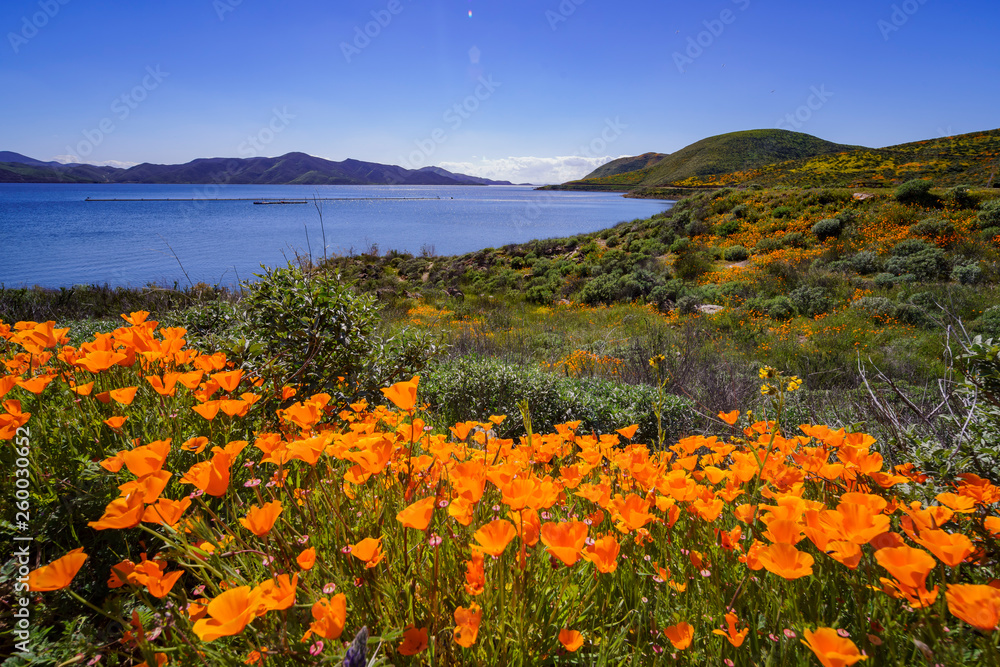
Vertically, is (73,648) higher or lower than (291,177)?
lower

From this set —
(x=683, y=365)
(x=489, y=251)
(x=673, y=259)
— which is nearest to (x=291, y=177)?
(x=489, y=251)

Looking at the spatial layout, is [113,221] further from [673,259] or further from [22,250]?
[673,259]

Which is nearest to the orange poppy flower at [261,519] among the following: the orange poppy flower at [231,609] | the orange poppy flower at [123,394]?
the orange poppy flower at [231,609]

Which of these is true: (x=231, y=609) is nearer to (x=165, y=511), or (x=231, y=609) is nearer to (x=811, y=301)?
(x=165, y=511)

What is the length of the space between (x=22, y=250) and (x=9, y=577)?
1336 inches

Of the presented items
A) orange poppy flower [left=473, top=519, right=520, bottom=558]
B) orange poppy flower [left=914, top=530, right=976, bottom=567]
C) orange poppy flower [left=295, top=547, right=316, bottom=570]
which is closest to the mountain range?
orange poppy flower [left=914, top=530, right=976, bottom=567]

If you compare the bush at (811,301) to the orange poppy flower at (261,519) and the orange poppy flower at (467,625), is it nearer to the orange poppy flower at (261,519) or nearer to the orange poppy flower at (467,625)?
the orange poppy flower at (467,625)

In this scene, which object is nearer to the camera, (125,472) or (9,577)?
(9,577)

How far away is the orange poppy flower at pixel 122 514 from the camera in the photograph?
779 mm

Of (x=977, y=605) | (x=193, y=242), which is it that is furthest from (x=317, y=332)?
(x=193, y=242)

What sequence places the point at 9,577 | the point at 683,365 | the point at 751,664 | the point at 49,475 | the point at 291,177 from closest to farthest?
the point at 751,664, the point at 9,577, the point at 49,475, the point at 683,365, the point at 291,177

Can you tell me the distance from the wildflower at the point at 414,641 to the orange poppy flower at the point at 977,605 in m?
0.87

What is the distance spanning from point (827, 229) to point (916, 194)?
4302 millimetres

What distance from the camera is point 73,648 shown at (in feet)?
3.29
